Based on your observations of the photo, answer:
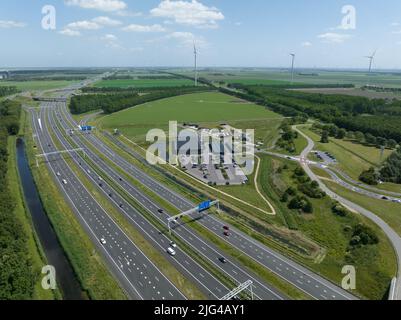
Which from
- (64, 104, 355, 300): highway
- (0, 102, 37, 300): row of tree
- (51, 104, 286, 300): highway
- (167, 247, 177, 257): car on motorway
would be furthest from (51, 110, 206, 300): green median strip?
(0, 102, 37, 300): row of tree

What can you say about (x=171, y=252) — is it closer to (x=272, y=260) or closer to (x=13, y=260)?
(x=272, y=260)

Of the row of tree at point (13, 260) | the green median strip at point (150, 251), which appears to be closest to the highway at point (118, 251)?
the green median strip at point (150, 251)

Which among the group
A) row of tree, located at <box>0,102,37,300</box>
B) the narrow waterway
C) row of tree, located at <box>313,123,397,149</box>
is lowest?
the narrow waterway

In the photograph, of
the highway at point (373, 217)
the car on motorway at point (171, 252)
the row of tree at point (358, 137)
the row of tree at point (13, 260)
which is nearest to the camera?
the row of tree at point (13, 260)

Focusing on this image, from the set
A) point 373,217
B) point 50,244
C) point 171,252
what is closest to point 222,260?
point 171,252

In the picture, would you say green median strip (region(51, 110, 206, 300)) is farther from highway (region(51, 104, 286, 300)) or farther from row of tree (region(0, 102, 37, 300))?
row of tree (region(0, 102, 37, 300))

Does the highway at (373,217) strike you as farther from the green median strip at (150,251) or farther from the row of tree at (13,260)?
the row of tree at (13,260)
